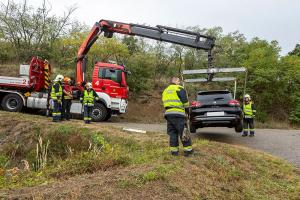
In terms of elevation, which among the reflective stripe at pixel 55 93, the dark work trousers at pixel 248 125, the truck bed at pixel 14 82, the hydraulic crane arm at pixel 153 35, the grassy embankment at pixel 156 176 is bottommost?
the grassy embankment at pixel 156 176

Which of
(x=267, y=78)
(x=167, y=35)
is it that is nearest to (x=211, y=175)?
(x=167, y=35)

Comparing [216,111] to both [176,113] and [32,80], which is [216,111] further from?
[32,80]

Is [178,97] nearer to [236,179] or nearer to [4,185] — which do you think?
[236,179]

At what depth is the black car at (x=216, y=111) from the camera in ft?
32.9

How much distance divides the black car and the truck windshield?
557 centimetres

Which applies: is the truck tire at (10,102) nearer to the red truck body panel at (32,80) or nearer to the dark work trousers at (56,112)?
the red truck body panel at (32,80)

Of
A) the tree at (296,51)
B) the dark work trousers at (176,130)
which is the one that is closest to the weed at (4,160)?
the dark work trousers at (176,130)

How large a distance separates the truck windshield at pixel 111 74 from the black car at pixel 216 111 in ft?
18.3

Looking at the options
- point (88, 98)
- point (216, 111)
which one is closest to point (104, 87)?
point (88, 98)

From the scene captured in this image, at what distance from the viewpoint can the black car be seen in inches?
395

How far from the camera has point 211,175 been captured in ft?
18.5

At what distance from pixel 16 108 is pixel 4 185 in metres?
9.74

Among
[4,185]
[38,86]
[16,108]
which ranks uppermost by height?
[38,86]

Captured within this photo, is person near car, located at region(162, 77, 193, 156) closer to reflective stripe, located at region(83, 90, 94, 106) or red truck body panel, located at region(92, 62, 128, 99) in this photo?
reflective stripe, located at region(83, 90, 94, 106)
